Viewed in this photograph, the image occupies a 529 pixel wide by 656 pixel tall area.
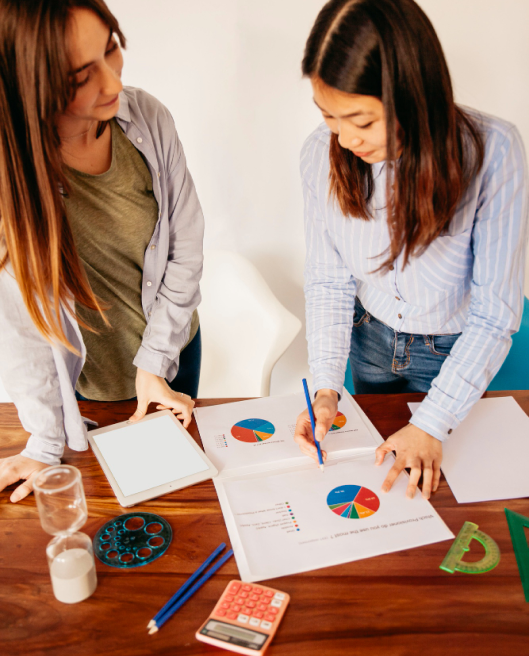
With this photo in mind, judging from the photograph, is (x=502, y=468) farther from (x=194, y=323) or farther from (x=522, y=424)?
(x=194, y=323)

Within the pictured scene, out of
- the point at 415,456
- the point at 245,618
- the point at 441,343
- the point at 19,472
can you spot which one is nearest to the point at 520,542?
the point at 415,456

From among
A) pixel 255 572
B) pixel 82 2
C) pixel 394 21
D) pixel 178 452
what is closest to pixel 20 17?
pixel 82 2

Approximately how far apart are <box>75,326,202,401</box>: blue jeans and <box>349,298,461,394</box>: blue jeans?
44 centimetres

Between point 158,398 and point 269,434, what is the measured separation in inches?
10.5

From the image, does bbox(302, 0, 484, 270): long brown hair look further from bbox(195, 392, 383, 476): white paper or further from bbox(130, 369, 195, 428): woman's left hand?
bbox(130, 369, 195, 428): woman's left hand

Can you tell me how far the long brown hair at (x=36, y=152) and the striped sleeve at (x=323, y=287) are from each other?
0.47 metres

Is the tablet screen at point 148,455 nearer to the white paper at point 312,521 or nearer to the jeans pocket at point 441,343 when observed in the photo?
the white paper at point 312,521

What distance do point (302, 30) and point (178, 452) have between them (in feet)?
4.77

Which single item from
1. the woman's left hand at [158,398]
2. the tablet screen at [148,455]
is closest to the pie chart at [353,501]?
the tablet screen at [148,455]

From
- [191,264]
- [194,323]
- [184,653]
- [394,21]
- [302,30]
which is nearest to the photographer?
[184,653]

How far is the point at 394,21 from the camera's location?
2.60 feet

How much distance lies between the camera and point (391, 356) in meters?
1.38

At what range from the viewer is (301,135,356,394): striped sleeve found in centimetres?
119

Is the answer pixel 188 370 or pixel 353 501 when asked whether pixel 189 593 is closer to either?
pixel 353 501
